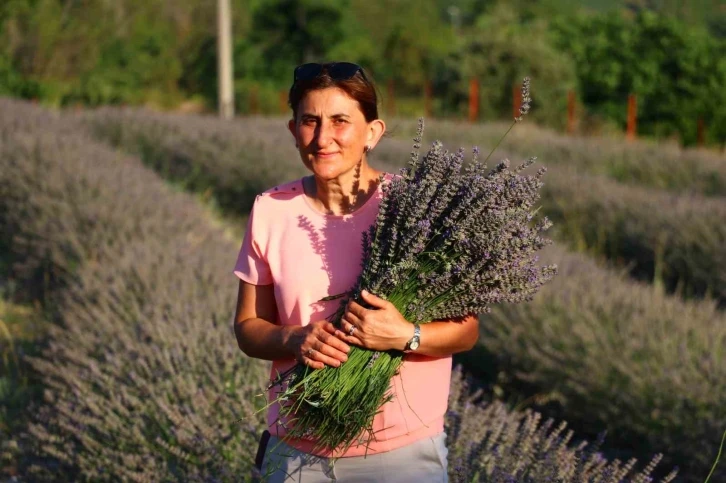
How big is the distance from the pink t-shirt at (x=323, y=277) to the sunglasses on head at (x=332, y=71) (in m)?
0.27

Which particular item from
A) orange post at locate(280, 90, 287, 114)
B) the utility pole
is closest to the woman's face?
the utility pole

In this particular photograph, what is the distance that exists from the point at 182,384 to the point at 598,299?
2603 mm

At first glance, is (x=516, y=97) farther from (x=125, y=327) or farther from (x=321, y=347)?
(x=321, y=347)

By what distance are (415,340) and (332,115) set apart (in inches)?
20.6

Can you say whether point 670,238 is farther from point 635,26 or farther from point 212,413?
point 635,26

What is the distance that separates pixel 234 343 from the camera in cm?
434

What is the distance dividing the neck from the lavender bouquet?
13 cm

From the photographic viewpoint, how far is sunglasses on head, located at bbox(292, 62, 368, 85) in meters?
2.34

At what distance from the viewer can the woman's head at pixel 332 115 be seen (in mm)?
2330

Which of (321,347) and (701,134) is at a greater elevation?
(321,347)

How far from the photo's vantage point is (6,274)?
24.6ft

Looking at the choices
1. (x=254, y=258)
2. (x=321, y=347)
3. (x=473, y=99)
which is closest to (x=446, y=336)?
(x=321, y=347)

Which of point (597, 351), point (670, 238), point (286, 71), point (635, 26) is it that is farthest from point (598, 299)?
point (286, 71)

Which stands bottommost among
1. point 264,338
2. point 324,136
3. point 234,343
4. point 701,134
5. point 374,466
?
point 701,134
